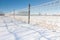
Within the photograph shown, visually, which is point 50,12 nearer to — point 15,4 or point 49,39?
point 15,4

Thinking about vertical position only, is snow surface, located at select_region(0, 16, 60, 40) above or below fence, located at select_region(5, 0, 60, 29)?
below

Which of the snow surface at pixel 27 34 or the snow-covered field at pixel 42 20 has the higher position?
the snow-covered field at pixel 42 20

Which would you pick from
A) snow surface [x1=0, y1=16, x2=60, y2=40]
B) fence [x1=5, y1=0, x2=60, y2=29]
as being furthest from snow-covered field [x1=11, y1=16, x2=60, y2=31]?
snow surface [x1=0, y1=16, x2=60, y2=40]

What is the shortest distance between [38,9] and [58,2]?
1.84 ft

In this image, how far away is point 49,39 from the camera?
126cm

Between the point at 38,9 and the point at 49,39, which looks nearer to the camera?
the point at 49,39

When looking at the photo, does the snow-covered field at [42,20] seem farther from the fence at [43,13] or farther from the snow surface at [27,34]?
the snow surface at [27,34]

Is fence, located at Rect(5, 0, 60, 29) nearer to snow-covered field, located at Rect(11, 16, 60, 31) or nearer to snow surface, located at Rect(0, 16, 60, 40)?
snow-covered field, located at Rect(11, 16, 60, 31)

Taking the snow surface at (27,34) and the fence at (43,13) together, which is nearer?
the snow surface at (27,34)

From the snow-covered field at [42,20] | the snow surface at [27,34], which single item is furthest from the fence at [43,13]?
the snow surface at [27,34]

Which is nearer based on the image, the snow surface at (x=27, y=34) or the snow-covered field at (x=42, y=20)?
the snow surface at (x=27, y=34)

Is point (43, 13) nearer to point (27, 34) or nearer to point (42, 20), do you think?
point (42, 20)

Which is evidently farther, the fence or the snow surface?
the fence

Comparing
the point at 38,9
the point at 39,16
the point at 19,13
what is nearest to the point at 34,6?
the point at 38,9
